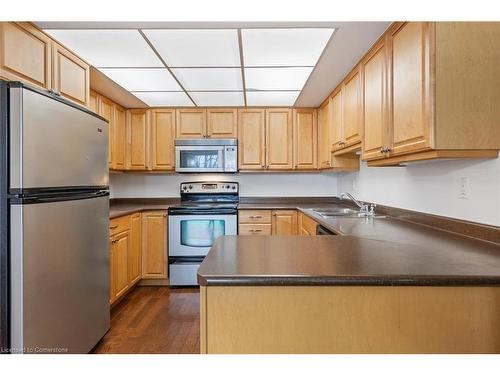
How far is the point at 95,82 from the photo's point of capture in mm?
2873

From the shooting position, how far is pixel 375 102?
210 centimetres

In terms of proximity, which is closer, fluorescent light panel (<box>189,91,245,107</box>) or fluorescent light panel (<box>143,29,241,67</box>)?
fluorescent light panel (<box>143,29,241,67</box>)

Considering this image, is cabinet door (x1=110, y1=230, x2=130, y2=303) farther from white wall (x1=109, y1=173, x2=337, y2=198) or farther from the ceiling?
the ceiling

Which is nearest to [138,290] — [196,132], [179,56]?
[196,132]

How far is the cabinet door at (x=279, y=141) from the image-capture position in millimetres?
3881

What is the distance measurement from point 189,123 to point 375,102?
93.1 inches

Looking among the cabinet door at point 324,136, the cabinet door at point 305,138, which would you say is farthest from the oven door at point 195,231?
the cabinet door at point 324,136

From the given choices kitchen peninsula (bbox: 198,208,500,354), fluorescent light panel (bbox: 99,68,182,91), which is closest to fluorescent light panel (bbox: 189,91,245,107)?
fluorescent light panel (bbox: 99,68,182,91)

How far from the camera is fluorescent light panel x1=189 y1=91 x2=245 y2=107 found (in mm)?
3262

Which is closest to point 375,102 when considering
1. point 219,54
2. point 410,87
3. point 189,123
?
point 410,87

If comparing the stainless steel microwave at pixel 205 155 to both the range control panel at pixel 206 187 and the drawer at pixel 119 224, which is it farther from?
the drawer at pixel 119 224

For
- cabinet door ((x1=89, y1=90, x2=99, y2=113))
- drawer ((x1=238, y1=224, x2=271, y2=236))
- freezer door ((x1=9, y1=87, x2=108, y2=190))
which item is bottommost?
drawer ((x1=238, y1=224, x2=271, y2=236))

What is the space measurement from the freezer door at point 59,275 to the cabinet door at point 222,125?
6.23 feet

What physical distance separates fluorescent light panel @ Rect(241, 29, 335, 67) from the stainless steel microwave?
57.1 inches
